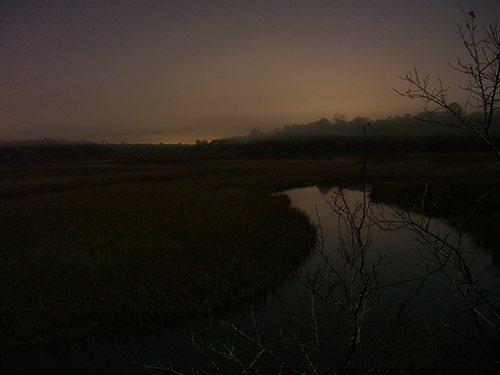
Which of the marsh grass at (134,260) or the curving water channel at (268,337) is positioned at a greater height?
the marsh grass at (134,260)

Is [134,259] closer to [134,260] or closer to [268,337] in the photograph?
[134,260]

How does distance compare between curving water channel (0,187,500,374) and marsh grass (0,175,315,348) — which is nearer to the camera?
curving water channel (0,187,500,374)

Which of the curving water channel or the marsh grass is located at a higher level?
the marsh grass

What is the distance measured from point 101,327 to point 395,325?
6011 millimetres

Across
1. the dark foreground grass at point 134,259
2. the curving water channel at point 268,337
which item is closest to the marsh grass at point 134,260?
the dark foreground grass at point 134,259

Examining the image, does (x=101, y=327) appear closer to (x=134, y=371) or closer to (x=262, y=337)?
(x=134, y=371)

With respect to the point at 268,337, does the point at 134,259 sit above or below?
above

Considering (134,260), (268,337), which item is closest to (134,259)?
(134,260)

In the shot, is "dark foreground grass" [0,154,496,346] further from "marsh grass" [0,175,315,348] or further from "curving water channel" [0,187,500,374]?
"curving water channel" [0,187,500,374]

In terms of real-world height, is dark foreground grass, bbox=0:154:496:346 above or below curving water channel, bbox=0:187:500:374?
above

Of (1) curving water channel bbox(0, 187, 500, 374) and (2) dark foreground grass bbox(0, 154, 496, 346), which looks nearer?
(1) curving water channel bbox(0, 187, 500, 374)

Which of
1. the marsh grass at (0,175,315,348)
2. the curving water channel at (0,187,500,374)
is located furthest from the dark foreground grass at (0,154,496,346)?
the curving water channel at (0,187,500,374)

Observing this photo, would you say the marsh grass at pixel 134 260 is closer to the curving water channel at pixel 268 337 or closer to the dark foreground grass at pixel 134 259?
the dark foreground grass at pixel 134 259

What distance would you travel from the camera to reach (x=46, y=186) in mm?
24250
